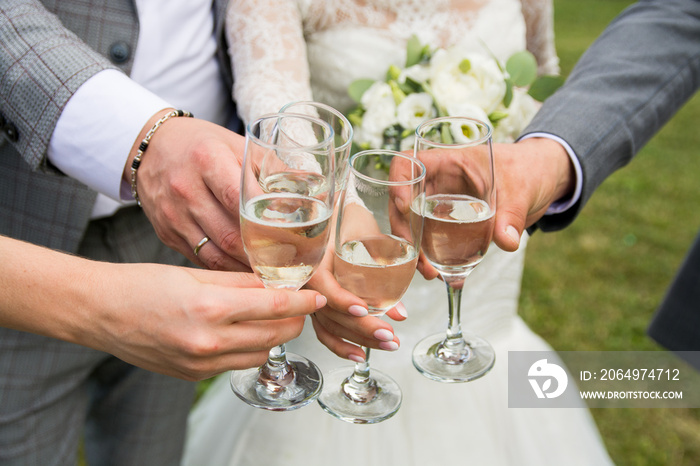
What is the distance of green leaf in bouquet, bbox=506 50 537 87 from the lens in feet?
7.22

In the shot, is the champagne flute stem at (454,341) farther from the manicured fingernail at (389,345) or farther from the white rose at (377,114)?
the white rose at (377,114)

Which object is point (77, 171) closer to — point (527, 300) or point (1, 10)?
point (1, 10)

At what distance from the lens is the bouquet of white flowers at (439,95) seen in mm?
2021

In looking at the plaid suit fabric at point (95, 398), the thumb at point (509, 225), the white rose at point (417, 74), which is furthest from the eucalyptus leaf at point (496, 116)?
the plaid suit fabric at point (95, 398)

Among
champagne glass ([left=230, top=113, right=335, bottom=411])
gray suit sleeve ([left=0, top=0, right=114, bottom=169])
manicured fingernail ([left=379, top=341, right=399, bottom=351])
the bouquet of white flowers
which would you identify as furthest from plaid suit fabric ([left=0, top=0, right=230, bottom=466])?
manicured fingernail ([left=379, top=341, right=399, bottom=351])

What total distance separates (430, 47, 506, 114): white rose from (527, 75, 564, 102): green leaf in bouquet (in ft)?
0.84

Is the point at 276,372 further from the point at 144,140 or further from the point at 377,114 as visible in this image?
the point at 377,114

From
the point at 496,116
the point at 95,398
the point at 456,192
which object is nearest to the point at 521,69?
the point at 496,116

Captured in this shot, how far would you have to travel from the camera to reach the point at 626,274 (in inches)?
198

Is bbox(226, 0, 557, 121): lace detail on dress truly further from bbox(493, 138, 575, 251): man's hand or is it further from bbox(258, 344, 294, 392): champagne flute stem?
bbox(258, 344, 294, 392): champagne flute stem

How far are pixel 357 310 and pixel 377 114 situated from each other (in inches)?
33.4

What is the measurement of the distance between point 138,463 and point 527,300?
2.97 m

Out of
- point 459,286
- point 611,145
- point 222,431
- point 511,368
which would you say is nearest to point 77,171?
point 459,286

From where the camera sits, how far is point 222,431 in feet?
8.50
